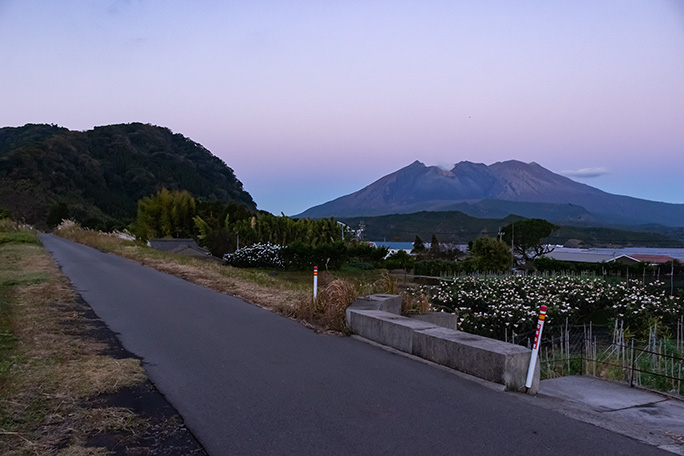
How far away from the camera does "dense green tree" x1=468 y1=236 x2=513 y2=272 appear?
137ft

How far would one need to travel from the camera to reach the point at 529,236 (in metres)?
55.7

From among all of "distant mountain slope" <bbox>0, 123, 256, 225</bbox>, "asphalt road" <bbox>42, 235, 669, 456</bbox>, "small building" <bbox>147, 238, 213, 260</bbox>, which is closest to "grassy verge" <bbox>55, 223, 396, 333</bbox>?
"asphalt road" <bbox>42, 235, 669, 456</bbox>

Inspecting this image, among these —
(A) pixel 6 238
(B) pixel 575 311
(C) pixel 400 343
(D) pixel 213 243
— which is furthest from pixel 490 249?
(C) pixel 400 343

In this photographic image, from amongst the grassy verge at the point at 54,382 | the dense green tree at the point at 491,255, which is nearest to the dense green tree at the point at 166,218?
the dense green tree at the point at 491,255

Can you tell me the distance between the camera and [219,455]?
14.6ft

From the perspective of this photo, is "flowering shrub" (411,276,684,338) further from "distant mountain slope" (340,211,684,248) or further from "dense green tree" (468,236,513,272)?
"distant mountain slope" (340,211,684,248)

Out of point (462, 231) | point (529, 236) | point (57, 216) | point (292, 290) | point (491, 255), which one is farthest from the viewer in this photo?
point (462, 231)

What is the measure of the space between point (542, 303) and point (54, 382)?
1342cm

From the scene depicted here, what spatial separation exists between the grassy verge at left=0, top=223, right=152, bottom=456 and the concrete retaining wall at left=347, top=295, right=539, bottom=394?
339 centimetres

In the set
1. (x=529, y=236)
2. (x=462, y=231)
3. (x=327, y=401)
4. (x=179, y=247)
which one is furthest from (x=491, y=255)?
(x=462, y=231)

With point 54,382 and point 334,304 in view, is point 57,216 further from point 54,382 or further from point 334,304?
point 54,382

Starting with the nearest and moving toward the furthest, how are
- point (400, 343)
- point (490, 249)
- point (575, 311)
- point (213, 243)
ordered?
point (400, 343)
point (575, 311)
point (213, 243)
point (490, 249)

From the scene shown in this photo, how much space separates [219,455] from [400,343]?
160 inches

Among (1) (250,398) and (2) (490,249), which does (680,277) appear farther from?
(1) (250,398)
